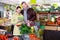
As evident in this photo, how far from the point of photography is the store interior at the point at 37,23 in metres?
1.25

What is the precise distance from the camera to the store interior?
4.10 feet

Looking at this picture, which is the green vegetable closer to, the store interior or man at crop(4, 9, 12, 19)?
the store interior

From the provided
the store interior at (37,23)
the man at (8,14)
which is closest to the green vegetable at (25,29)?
the store interior at (37,23)

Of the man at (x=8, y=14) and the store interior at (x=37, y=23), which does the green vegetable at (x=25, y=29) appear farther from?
the man at (x=8, y=14)

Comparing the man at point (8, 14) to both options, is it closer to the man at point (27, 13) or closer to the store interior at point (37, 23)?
the store interior at point (37, 23)

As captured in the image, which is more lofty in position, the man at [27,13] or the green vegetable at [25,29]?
the man at [27,13]

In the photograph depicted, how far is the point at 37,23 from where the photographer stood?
1.28 metres

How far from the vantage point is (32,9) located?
1293 millimetres

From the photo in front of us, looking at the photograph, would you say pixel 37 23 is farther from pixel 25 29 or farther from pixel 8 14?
pixel 8 14

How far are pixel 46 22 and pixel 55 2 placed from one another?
18 cm

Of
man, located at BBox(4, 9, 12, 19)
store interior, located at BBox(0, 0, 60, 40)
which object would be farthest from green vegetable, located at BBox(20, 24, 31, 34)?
man, located at BBox(4, 9, 12, 19)

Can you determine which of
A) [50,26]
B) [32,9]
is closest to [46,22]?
[50,26]

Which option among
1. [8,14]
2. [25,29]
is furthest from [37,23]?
[8,14]

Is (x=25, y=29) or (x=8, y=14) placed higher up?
(x=8, y=14)
